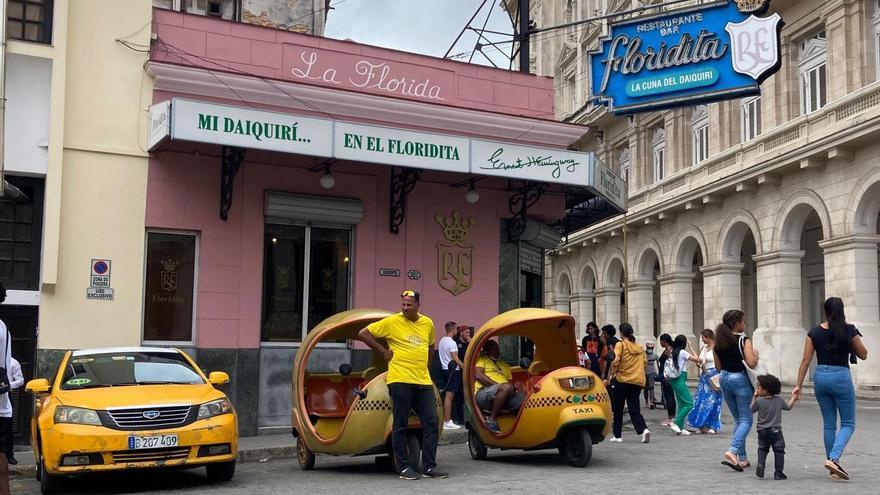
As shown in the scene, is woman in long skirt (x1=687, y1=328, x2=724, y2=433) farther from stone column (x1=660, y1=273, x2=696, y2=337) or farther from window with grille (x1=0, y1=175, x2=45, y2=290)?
stone column (x1=660, y1=273, x2=696, y2=337)

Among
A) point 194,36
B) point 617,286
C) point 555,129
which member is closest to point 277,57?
point 194,36

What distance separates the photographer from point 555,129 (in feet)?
53.5

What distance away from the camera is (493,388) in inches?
433

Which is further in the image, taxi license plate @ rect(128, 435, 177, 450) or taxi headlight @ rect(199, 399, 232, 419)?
taxi headlight @ rect(199, 399, 232, 419)

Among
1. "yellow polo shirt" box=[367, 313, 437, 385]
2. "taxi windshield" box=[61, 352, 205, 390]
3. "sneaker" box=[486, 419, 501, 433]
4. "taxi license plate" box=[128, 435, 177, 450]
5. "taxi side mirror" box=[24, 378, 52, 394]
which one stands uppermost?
"yellow polo shirt" box=[367, 313, 437, 385]

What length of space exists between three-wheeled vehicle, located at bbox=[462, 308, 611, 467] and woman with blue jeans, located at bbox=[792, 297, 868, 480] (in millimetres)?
2192

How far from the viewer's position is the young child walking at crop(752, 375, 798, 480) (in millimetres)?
9328

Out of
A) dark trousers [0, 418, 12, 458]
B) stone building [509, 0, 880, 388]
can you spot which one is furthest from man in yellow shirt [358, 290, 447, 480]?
stone building [509, 0, 880, 388]

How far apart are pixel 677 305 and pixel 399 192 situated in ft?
76.1

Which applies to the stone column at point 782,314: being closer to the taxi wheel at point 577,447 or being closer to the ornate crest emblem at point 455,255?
the ornate crest emblem at point 455,255

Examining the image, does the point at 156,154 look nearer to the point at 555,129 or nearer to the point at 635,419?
the point at 555,129

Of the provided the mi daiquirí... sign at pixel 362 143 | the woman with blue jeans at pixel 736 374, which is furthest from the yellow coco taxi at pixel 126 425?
the woman with blue jeans at pixel 736 374

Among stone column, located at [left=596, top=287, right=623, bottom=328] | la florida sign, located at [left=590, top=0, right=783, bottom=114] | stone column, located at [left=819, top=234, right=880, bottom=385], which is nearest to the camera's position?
la florida sign, located at [left=590, top=0, right=783, bottom=114]
